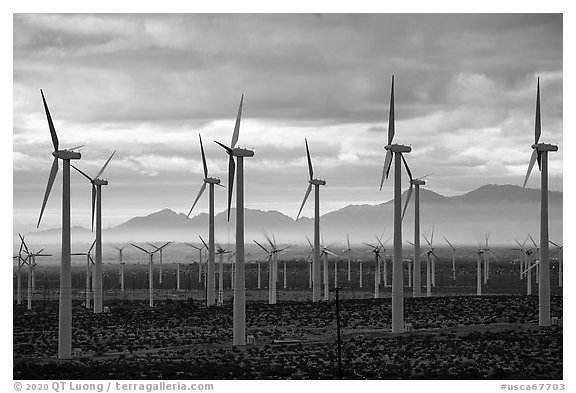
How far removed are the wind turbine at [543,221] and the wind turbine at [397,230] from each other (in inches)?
418

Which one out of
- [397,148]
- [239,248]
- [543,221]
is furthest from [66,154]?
[543,221]

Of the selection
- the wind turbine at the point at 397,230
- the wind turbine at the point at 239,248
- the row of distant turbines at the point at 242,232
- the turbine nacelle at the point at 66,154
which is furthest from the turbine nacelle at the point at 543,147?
the turbine nacelle at the point at 66,154

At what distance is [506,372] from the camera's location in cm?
6369

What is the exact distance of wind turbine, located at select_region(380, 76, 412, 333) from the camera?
277ft

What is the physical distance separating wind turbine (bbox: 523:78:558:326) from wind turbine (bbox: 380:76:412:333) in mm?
10610

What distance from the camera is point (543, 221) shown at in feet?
279

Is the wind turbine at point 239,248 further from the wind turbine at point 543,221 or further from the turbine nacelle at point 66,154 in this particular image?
the wind turbine at point 543,221

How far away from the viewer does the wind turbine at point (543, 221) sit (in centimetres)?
8512

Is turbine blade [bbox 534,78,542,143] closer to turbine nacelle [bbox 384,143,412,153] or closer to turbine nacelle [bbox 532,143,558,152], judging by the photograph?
turbine nacelle [bbox 532,143,558,152]

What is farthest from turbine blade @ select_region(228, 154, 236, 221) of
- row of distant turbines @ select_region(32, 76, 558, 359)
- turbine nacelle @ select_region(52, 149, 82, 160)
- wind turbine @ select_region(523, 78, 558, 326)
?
wind turbine @ select_region(523, 78, 558, 326)

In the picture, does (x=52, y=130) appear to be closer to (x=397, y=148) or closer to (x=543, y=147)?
(x=397, y=148)
